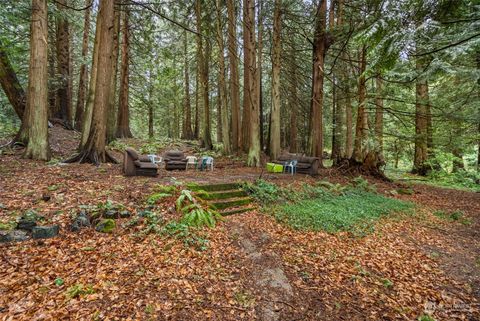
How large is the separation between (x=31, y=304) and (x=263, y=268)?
2994 millimetres

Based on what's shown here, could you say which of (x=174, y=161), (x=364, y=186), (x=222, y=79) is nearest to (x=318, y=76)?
(x=222, y=79)

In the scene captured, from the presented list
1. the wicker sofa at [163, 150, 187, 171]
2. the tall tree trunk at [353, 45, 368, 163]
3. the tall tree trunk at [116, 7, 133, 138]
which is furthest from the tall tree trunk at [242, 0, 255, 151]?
the tall tree trunk at [116, 7, 133, 138]

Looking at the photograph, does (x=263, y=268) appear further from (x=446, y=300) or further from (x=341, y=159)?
(x=341, y=159)

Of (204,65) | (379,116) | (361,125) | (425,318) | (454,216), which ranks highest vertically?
(204,65)

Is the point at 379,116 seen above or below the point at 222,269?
above

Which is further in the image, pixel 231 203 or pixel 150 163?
pixel 150 163

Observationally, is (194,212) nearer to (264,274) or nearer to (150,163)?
(264,274)

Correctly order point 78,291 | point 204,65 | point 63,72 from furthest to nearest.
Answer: point 204,65 → point 63,72 → point 78,291

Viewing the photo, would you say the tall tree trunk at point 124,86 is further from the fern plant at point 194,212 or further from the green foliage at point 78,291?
the green foliage at point 78,291

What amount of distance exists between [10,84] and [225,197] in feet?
30.7

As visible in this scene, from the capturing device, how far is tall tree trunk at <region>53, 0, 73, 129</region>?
1258 centimetres

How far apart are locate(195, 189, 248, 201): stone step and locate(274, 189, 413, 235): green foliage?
46.5 inches

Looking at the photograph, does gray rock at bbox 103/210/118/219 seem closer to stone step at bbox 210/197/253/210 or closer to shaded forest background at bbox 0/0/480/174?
stone step at bbox 210/197/253/210

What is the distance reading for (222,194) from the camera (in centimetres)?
650
